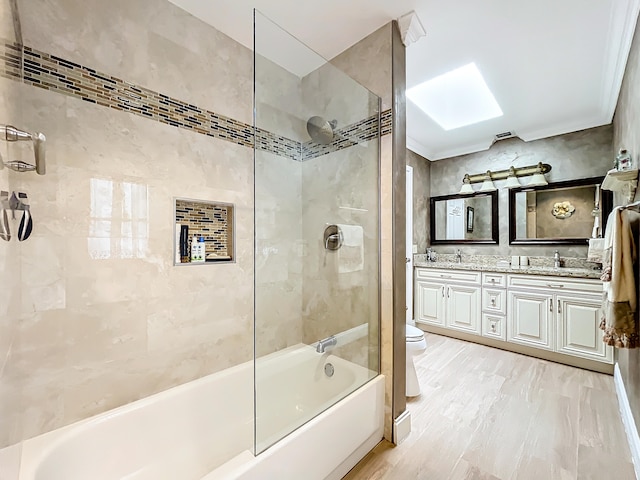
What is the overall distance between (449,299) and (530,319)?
799 millimetres

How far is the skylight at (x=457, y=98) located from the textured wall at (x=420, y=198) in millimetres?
751

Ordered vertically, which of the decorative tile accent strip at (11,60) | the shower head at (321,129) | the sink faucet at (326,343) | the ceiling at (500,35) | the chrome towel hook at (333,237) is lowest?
the sink faucet at (326,343)

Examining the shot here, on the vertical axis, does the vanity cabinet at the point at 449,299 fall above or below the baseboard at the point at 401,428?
above

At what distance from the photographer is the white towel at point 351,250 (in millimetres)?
1906

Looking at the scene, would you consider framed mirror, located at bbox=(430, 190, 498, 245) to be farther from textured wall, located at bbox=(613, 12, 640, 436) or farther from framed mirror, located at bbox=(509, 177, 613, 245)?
textured wall, located at bbox=(613, 12, 640, 436)

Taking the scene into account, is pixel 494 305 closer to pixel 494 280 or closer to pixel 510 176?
pixel 494 280

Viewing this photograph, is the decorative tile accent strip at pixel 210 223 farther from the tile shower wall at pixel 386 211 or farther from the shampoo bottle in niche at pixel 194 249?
the tile shower wall at pixel 386 211

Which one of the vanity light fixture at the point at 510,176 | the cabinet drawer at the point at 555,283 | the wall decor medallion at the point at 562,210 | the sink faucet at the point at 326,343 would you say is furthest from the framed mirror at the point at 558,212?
the sink faucet at the point at 326,343

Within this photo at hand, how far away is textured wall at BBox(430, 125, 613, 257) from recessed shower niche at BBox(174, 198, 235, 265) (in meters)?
3.19

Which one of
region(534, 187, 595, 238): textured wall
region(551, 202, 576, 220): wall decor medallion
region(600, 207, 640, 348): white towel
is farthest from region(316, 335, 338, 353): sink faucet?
region(551, 202, 576, 220): wall decor medallion

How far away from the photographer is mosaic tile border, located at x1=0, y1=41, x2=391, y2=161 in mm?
1193

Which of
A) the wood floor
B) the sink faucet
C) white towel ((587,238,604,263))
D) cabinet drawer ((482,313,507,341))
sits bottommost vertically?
the wood floor

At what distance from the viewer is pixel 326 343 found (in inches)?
74.9

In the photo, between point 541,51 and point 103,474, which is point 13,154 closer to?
point 103,474
